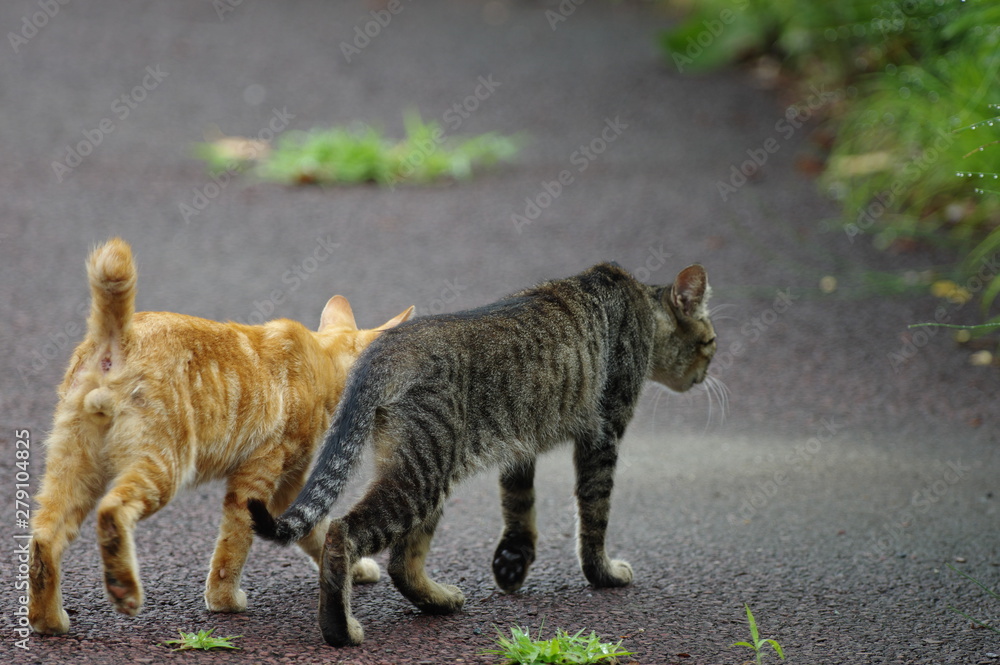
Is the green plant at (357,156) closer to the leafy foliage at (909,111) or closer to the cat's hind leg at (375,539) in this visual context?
the leafy foliage at (909,111)

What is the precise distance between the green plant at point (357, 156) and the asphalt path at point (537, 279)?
24 cm

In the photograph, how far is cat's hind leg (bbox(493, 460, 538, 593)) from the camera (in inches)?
149

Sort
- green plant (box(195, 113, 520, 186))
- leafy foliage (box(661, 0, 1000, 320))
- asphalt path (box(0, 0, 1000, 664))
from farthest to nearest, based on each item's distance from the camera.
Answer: green plant (box(195, 113, 520, 186))
leafy foliage (box(661, 0, 1000, 320))
asphalt path (box(0, 0, 1000, 664))

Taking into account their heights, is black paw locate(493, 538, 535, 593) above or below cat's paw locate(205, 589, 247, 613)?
below

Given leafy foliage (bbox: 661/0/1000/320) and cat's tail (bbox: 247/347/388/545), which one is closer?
cat's tail (bbox: 247/347/388/545)

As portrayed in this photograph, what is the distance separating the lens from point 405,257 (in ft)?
25.4

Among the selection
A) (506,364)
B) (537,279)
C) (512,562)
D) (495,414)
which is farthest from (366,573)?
(537,279)

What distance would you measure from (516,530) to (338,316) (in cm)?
115

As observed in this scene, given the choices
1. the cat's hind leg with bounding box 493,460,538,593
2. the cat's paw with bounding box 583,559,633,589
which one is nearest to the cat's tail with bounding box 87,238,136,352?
the cat's hind leg with bounding box 493,460,538,593

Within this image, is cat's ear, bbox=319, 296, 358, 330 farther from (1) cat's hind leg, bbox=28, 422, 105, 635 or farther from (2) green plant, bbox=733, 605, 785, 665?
(2) green plant, bbox=733, 605, 785, 665

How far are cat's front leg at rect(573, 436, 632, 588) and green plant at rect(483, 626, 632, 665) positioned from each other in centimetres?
69

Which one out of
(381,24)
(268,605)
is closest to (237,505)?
(268,605)

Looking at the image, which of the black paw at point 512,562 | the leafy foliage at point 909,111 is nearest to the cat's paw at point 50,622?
the black paw at point 512,562

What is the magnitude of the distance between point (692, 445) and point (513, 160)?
5.14 meters
